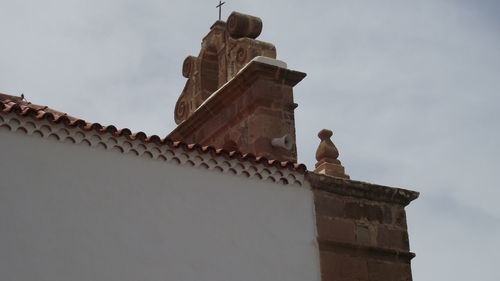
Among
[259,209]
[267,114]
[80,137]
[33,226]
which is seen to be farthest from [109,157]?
[267,114]

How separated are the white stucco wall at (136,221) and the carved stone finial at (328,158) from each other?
76 centimetres

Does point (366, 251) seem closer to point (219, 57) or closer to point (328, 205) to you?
point (328, 205)

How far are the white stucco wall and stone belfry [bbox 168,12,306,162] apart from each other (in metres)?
1.34

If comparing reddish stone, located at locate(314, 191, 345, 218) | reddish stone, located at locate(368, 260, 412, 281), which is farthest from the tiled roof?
reddish stone, located at locate(368, 260, 412, 281)

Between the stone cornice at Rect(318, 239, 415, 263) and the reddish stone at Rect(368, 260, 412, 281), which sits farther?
the reddish stone at Rect(368, 260, 412, 281)

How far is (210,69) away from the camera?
11375 millimetres

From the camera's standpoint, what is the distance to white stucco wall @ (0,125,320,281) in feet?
23.3

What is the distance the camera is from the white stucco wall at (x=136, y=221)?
711 cm

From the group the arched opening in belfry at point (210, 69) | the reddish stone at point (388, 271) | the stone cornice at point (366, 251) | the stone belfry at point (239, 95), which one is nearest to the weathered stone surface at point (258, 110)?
the stone belfry at point (239, 95)

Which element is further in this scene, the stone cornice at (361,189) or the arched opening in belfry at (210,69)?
the arched opening in belfry at (210,69)

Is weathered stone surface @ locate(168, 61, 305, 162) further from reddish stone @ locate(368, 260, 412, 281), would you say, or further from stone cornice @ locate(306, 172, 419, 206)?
reddish stone @ locate(368, 260, 412, 281)

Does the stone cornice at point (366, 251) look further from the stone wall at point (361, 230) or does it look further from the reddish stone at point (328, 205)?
the reddish stone at point (328, 205)

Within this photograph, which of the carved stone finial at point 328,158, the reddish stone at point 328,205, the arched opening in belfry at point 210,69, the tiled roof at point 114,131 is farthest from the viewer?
the arched opening in belfry at point 210,69

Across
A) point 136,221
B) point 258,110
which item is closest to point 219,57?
point 258,110
